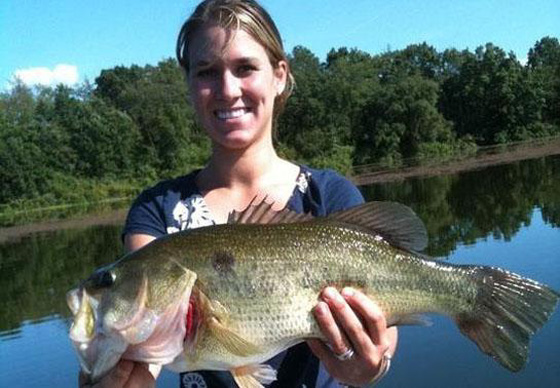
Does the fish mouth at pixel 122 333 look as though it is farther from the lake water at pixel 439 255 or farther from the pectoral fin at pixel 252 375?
the lake water at pixel 439 255

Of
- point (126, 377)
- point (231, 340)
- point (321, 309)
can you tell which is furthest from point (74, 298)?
point (321, 309)

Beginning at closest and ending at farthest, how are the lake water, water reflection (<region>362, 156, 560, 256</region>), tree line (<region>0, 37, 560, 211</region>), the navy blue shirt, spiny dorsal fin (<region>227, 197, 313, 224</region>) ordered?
spiny dorsal fin (<region>227, 197, 313, 224</region>) → the navy blue shirt → the lake water → water reflection (<region>362, 156, 560, 256</region>) → tree line (<region>0, 37, 560, 211</region>)

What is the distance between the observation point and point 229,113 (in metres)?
3.22

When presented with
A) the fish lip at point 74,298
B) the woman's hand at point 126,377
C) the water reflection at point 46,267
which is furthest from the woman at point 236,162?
the water reflection at point 46,267

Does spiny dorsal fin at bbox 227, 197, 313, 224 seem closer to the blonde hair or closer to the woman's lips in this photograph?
the woman's lips

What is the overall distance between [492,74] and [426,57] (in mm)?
15859

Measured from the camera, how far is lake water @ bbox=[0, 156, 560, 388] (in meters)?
9.51

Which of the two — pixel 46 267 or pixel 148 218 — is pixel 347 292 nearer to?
pixel 148 218

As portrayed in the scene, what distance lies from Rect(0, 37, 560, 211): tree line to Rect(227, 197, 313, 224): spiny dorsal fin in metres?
42.9

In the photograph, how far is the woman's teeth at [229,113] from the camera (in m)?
3.22

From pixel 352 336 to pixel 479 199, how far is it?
24251 millimetres

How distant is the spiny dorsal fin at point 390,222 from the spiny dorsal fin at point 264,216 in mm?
154

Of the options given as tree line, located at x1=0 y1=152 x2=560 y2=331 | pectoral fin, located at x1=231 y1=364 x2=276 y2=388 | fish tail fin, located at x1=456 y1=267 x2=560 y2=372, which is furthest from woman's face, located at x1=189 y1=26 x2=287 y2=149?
tree line, located at x1=0 y1=152 x2=560 y2=331

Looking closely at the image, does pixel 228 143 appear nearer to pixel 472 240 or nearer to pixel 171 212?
pixel 171 212
